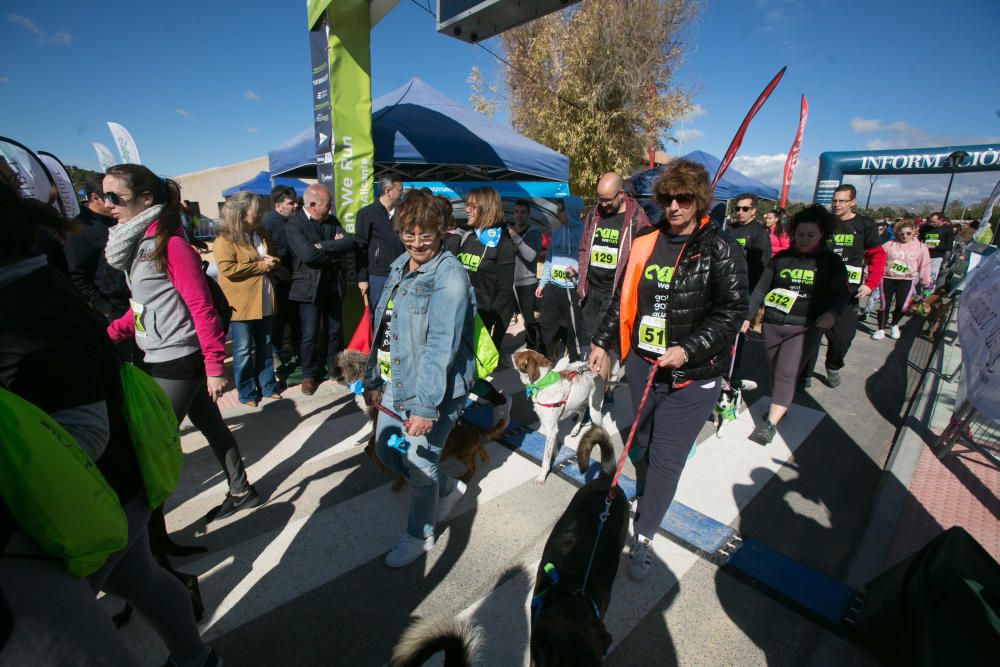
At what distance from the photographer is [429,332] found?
2.20m

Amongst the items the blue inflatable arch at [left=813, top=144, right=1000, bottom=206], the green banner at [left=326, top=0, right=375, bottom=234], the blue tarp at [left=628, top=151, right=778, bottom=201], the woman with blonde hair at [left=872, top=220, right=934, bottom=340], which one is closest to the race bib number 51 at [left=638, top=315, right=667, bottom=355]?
the green banner at [left=326, top=0, right=375, bottom=234]

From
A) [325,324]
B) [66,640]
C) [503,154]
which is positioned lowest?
[325,324]

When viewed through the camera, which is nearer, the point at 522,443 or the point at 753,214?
the point at 522,443

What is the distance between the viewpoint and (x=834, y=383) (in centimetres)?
544

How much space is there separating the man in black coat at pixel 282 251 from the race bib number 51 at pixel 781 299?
5046 millimetres

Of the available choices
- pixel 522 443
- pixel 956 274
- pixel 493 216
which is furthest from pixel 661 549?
pixel 956 274

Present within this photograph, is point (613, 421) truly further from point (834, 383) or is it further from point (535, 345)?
point (834, 383)

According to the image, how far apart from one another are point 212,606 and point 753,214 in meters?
5.85

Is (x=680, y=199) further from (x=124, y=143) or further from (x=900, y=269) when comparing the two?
(x=900, y=269)

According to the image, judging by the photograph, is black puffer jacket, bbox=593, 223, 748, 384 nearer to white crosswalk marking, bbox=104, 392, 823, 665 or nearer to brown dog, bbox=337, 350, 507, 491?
white crosswalk marking, bbox=104, 392, 823, 665

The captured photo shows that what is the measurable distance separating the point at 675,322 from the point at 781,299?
225 cm

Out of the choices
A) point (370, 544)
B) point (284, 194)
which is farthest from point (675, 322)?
point (284, 194)

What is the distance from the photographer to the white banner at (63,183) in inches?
164

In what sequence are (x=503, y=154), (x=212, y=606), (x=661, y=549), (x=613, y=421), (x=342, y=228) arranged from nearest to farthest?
(x=212, y=606)
(x=661, y=549)
(x=613, y=421)
(x=342, y=228)
(x=503, y=154)
